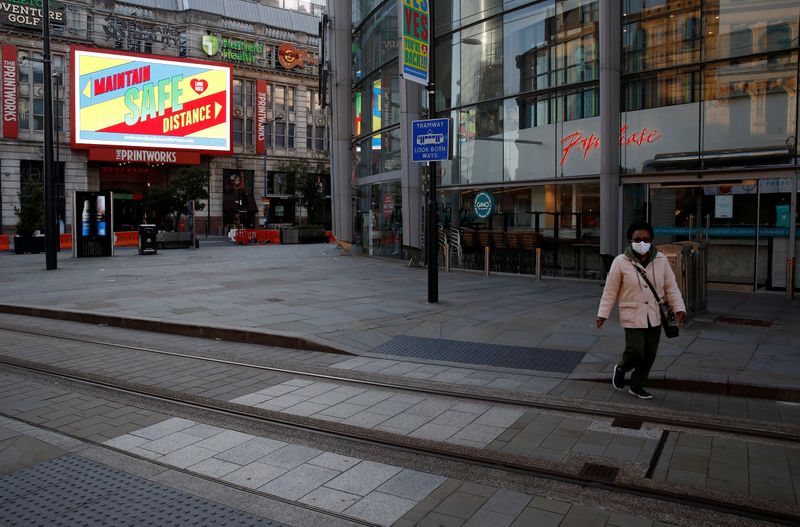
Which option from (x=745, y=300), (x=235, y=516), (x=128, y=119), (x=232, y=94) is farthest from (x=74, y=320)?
(x=232, y=94)

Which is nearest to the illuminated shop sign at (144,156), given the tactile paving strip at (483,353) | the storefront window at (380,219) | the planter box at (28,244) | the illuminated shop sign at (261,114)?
the illuminated shop sign at (261,114)

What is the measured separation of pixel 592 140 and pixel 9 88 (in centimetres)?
4842

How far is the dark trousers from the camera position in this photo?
6543 mm

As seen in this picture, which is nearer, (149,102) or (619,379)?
(619,379)

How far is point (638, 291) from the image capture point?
652 centimetres

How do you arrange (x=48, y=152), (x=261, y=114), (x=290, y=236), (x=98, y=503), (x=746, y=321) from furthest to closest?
(x=261, y=114) → (x=290, y=236) → (x=48, y=152) → (x=746, y=321) → (x=98, y=503)

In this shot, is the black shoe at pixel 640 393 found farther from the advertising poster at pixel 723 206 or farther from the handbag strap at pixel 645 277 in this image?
the advertising poster at pixel 723 206

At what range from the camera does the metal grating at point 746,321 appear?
1048cm

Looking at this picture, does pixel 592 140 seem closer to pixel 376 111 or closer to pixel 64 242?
pixel 376 111

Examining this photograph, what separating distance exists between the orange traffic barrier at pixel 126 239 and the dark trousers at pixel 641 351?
3811 centimetres

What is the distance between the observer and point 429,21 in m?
13.8

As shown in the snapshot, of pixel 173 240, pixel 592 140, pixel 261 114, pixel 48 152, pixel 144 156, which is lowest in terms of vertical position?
pixel 173 240

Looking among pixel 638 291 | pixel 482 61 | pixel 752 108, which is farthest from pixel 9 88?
pixel 638 291

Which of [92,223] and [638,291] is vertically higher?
[92,223]
